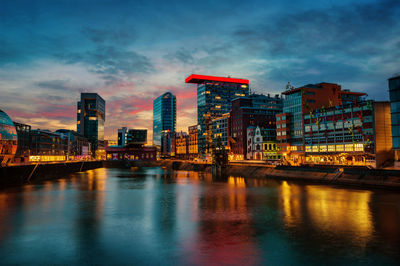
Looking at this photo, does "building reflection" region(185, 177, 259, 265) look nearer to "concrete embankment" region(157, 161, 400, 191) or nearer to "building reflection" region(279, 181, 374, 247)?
"building reflection" region(279, 181, 374, 247)

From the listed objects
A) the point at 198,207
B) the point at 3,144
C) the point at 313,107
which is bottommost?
the point at 198,207

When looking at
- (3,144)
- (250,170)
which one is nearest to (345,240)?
(250,170)

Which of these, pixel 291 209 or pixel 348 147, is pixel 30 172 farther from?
pixel 348 147

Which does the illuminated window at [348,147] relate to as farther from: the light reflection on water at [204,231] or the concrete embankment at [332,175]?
the light reflection on water at [204,231]

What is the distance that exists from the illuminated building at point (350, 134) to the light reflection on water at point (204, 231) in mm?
53131

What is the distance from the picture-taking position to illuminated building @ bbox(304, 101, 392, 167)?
103562mm

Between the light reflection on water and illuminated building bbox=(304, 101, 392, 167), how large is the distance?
174 feet

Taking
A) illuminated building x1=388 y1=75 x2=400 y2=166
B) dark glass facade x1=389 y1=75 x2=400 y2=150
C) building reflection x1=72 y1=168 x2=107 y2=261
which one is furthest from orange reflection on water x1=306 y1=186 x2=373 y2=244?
dark glass facade x1=389 y1=75 x2=400 y2=150

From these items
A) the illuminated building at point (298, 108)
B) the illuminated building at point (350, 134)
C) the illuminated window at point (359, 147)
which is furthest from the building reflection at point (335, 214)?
the illuminated building at point (298, 108)

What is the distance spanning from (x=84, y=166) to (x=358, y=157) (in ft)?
500

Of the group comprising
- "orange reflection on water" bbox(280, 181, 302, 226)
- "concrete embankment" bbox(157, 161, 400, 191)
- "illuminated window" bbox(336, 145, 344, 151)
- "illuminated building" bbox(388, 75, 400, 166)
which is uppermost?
"illuminated building" bbox(388, 75, 400, 166)

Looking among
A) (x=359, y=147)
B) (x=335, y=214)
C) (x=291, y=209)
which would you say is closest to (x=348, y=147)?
(x=359, y=147)

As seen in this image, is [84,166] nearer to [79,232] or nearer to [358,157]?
[358,157]

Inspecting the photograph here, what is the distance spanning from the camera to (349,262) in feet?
81.1
